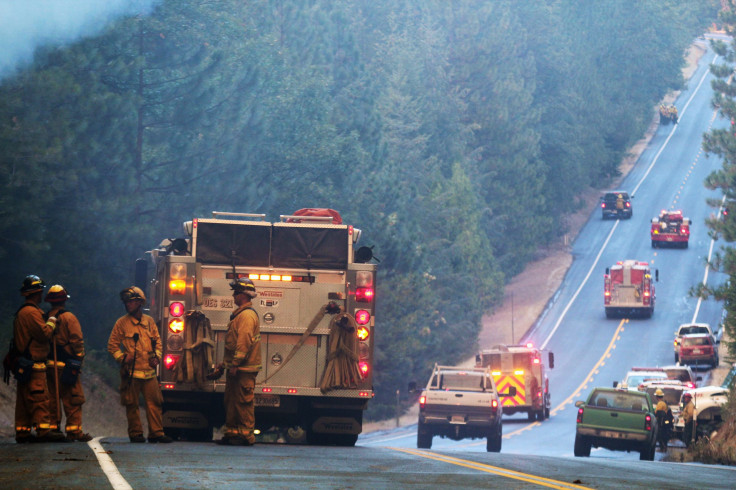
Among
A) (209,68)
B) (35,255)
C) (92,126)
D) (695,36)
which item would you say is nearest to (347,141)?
(209,68)

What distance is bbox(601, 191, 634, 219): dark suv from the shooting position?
9306cm

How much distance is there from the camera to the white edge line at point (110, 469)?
9.28 m

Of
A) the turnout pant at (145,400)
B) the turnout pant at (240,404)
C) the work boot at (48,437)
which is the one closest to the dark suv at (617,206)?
the turnout pant at (240,404)

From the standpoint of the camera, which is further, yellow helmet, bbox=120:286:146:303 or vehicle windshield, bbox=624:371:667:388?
vehicle windshield, bbox=624:371:667:388

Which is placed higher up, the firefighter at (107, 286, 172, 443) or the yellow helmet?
the yellow helmet

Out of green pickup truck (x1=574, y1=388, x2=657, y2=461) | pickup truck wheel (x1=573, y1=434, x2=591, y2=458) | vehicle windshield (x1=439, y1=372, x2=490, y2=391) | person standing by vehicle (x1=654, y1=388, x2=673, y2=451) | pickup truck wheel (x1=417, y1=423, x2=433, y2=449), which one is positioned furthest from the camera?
person standing by vehicle (x1=654, y1=388, x2=673, y2=451)

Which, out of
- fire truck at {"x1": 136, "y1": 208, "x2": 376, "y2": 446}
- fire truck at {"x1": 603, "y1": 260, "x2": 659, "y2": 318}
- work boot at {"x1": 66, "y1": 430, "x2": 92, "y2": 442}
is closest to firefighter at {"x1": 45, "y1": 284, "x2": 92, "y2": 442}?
work boot at {"x1": 66, "y1": 430, "x2": 92, "y2": 442}

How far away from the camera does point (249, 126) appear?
42.4 m

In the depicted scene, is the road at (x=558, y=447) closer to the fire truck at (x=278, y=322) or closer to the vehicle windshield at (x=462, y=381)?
the fire truck at (x=278, y=322)

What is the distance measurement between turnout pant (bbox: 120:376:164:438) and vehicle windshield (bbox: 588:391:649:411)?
12800 millimetres

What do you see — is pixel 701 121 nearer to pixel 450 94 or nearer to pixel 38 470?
pixel 450 94

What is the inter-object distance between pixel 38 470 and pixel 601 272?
71.5m

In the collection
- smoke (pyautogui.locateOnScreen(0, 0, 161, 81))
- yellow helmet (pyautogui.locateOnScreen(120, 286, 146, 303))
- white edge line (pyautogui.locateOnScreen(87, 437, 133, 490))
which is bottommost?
white edge line (pyautogui.locateOnScreen(87, 437, 133, 490))

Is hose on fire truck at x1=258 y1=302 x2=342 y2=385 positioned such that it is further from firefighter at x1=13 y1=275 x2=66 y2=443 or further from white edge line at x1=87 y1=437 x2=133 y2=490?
white edge line at x1=87 y1=437 x2=133 y2=490
